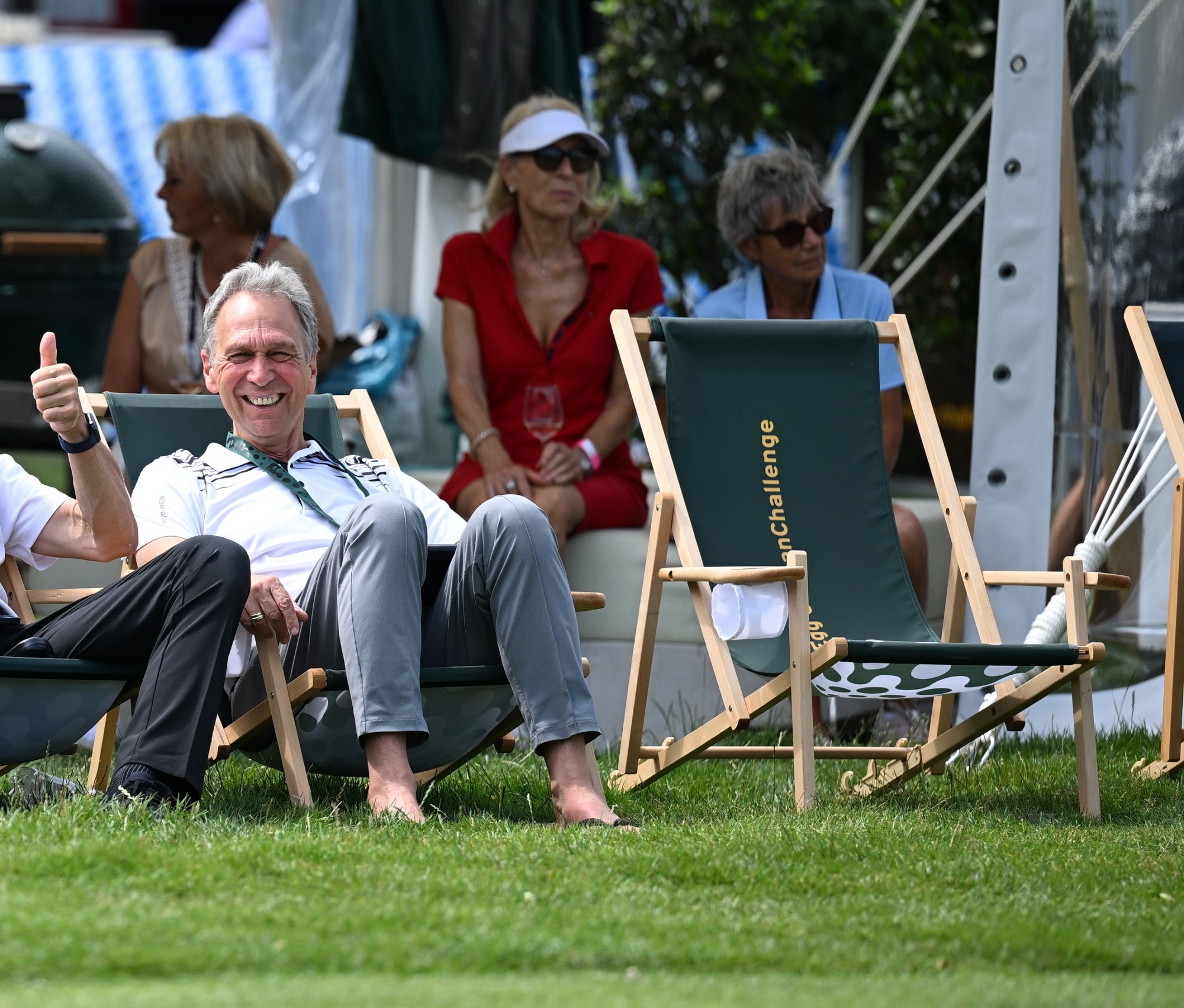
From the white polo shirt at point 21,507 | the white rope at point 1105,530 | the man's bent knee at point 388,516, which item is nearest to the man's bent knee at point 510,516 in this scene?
the man's bent knee at point 388,516

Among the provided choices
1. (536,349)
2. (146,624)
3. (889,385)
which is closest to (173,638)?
(146,624)

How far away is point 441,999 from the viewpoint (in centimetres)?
214

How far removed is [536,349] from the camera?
505 cm

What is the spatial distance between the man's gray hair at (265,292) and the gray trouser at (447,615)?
0.55 m

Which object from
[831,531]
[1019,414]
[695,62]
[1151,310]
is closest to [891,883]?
[831,531]

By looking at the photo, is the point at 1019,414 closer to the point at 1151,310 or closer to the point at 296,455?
the point at 1151,310

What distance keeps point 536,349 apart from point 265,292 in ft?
4.61

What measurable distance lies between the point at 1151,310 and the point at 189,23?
13.6 meters

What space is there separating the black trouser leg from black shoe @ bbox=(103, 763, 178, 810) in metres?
0.02

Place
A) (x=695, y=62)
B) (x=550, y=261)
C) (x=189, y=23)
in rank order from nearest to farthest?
(x=550, y=261) → (x=695, y=62) → (x=189, y=23)

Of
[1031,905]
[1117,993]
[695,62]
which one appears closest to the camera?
[1117,993]

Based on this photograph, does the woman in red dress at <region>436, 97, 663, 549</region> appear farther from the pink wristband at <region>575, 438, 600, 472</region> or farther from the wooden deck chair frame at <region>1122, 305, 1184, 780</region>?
the wooden deck chair frame at <region>1122, 305, 1184, 780</region>

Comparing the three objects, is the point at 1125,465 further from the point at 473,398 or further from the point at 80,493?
the point at 80,493

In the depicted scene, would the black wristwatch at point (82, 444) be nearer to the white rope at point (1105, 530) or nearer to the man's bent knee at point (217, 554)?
the man's bent knee at point (217, 554)
